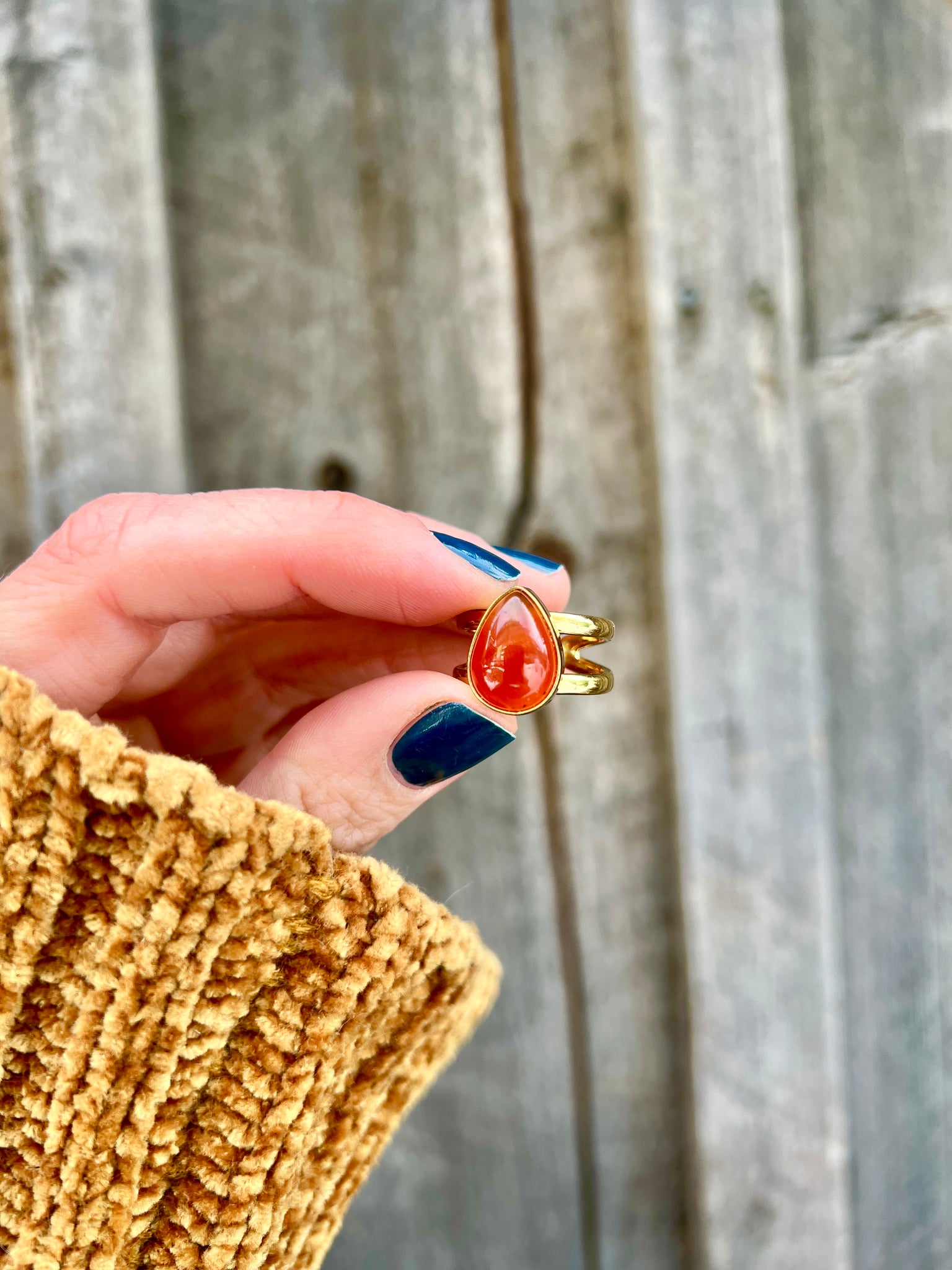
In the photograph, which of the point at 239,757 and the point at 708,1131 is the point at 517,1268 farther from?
the point at 239,757

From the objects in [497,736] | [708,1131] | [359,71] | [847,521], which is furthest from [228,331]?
[708,1131]

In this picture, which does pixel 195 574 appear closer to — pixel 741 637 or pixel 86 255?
pixel 86 255

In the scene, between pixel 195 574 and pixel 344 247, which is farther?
pixel 344 247

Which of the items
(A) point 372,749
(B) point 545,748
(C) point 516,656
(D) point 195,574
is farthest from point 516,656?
(B) point 545,748

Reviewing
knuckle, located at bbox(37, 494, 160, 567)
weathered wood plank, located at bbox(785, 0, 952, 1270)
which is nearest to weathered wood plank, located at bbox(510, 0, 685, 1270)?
weathered wood plank, located at bbox(785, 0, 952, 1270)

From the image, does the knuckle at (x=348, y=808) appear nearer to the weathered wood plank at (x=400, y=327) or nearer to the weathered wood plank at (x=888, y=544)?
the weathered wood plank at (x=400, y=327)

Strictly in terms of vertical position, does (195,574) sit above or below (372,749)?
above

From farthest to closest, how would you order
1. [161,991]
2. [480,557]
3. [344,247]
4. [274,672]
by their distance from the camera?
[344,247], [274,672], [480,557], [161,991]
